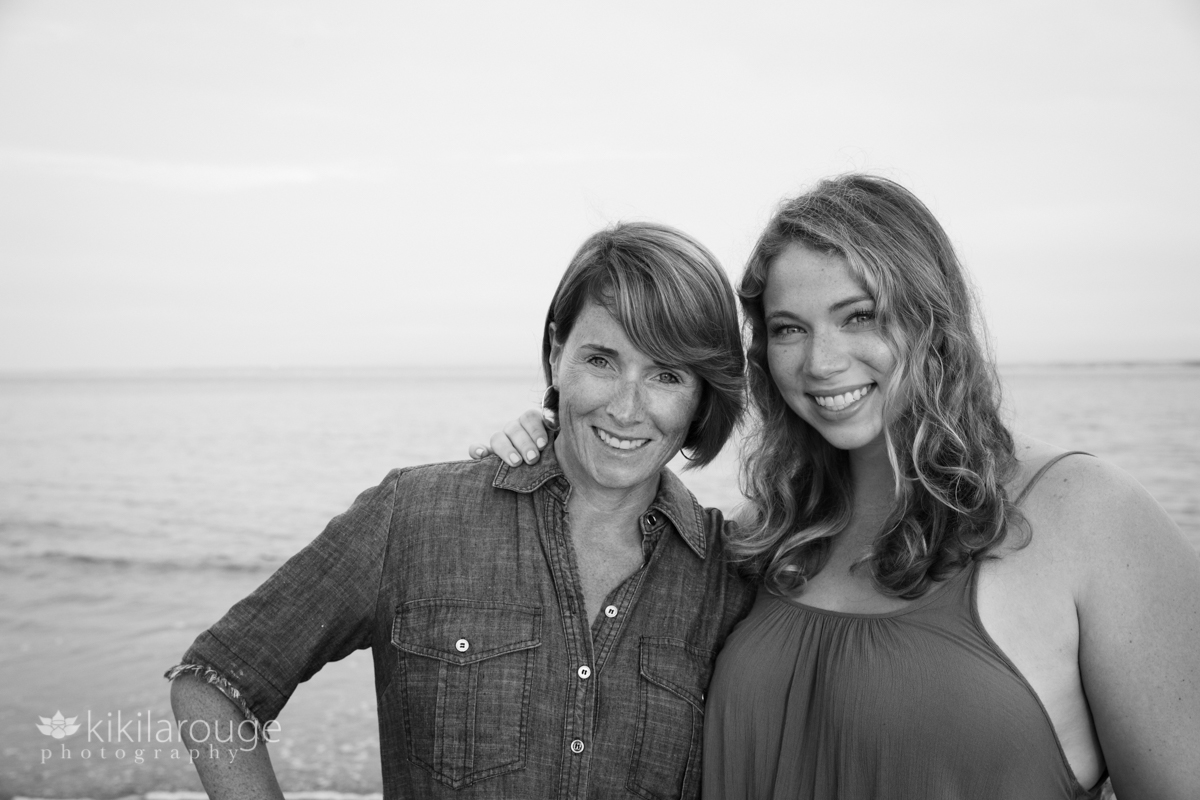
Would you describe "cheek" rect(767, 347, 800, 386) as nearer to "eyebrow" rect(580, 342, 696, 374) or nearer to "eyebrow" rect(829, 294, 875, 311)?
"eyebrow" rect(829, 294, 875, 311)

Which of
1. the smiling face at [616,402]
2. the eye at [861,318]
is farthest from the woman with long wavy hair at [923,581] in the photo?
the smiling face at [616,402]

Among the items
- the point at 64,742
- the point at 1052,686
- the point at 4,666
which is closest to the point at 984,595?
the point at 1052,686

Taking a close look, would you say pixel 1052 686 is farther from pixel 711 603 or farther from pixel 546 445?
pixel 546 445

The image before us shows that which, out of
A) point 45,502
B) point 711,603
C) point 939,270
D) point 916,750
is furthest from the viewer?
point 45,502

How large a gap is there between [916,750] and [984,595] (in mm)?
436

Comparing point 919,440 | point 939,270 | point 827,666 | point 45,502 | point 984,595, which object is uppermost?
point 939,270

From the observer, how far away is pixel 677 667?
2596 millimetres

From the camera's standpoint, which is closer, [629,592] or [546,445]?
[629,592]

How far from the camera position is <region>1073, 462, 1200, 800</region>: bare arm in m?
2.18

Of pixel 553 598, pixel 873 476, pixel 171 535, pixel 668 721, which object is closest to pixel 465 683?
pixel 553 598

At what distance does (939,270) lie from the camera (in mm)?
2584

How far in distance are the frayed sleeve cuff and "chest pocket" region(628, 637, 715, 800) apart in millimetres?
1032

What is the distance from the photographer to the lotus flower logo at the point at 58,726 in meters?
6.48

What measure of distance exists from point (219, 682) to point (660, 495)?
1.37 m
